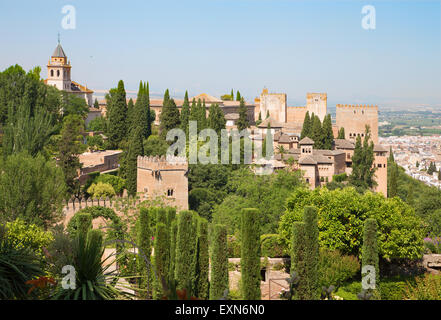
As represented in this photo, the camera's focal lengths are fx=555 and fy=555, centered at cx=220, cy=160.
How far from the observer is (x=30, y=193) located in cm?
2153

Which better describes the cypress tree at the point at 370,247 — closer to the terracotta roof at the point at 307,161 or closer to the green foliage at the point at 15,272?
the green foliage at the point at 15,272

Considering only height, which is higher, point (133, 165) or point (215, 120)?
point (215, 120)

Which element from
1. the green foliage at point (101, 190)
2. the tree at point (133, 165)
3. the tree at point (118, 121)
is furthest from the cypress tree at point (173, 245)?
the tree at point (118, 121)

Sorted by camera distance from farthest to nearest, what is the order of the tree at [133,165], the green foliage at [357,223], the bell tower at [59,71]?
the bell tower at [59,71] < the tree at [133,165] < the green foliage at [357,223]

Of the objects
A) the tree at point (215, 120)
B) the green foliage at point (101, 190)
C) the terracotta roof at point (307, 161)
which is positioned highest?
the tree at point (215, 120)

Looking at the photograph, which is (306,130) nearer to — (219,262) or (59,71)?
(59,71)

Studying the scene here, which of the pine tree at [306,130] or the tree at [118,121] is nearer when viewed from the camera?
the tree at [118,121]

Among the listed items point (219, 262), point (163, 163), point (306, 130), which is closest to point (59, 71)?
point (306, 130)

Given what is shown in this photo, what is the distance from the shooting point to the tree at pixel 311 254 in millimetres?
11281

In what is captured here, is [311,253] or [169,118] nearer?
[311,253]

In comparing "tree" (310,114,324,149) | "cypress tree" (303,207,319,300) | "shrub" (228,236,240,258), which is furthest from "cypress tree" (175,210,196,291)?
"tree" (310,114,324,149)

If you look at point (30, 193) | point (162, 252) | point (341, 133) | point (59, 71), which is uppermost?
point (59, 71)

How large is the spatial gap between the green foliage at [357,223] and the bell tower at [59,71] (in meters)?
45.8

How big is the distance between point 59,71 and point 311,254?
5259 centimetres
